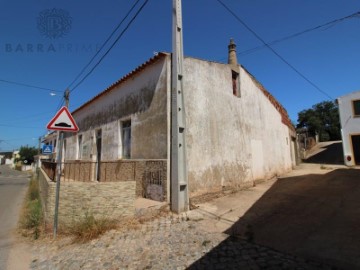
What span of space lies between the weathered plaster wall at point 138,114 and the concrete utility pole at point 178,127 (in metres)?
0.41

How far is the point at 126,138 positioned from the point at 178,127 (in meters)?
3.64

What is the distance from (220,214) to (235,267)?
2568 mm

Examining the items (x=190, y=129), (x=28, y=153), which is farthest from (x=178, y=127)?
(x=28, y=153)

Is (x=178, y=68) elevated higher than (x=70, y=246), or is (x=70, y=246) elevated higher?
(x=178, y=68)

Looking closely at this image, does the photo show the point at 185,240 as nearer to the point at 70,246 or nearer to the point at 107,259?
the point at 107,259

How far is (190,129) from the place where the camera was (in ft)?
23.0

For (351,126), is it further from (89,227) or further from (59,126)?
(59,126)

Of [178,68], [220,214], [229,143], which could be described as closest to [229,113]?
[229,143]

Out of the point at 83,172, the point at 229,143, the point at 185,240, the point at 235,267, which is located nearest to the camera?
the point at 235,267

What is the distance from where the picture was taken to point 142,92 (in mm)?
8172

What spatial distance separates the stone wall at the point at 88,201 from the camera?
213 inches

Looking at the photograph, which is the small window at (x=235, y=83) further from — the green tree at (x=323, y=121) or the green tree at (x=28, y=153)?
the green tree at (x=28, y=153)

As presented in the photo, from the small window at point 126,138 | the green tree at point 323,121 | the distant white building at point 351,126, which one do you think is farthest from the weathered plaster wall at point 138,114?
the green tree at point 323,121

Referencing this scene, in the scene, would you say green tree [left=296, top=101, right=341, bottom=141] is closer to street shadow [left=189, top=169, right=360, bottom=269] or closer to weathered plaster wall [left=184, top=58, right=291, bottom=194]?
weathered plaster wall [left=184, top=58, right=291, bottom=194]
